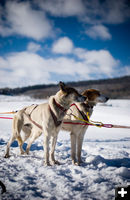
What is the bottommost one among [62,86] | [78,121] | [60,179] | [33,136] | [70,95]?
[60,179]

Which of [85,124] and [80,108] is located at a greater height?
[80,108]

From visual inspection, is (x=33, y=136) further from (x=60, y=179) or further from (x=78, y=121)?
(x=60, y=179)

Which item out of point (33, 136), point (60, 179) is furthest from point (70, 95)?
point (33, 136)

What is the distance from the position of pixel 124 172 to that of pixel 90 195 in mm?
1203

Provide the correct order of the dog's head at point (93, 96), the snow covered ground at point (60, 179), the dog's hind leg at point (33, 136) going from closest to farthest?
the snow covered ground at point (60, 179) → the dog's head at point (93, 96) → the dog's hind leg at point (33, 136)

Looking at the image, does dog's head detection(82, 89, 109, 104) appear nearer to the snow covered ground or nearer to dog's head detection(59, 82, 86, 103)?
dog's head detection(59, 82, 86, 103)

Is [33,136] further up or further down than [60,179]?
further up

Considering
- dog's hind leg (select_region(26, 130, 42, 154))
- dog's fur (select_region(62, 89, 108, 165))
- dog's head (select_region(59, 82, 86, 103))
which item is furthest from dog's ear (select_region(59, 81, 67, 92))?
dog's hind leg (select_region(26, 130, 42, 154))

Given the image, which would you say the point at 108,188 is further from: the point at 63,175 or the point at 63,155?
the point at 63,155

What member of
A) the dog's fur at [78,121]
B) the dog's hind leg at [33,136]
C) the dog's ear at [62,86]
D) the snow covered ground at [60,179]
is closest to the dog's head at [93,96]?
the dog's fur at [78,121]

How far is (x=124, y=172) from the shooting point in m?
3.05

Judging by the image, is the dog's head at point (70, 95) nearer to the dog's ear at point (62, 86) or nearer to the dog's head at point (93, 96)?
the dog's ear at point (62, 86)

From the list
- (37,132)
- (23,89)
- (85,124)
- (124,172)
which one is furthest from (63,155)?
(23,89)

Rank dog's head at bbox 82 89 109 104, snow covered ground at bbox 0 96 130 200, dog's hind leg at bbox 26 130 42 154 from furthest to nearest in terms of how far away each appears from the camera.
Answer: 1. dog's hind leg at bbox 26 130 42 154
2. dog's head at bbox 82 89 109 104
3. snow covered ground at bbox 0 96 130 200
